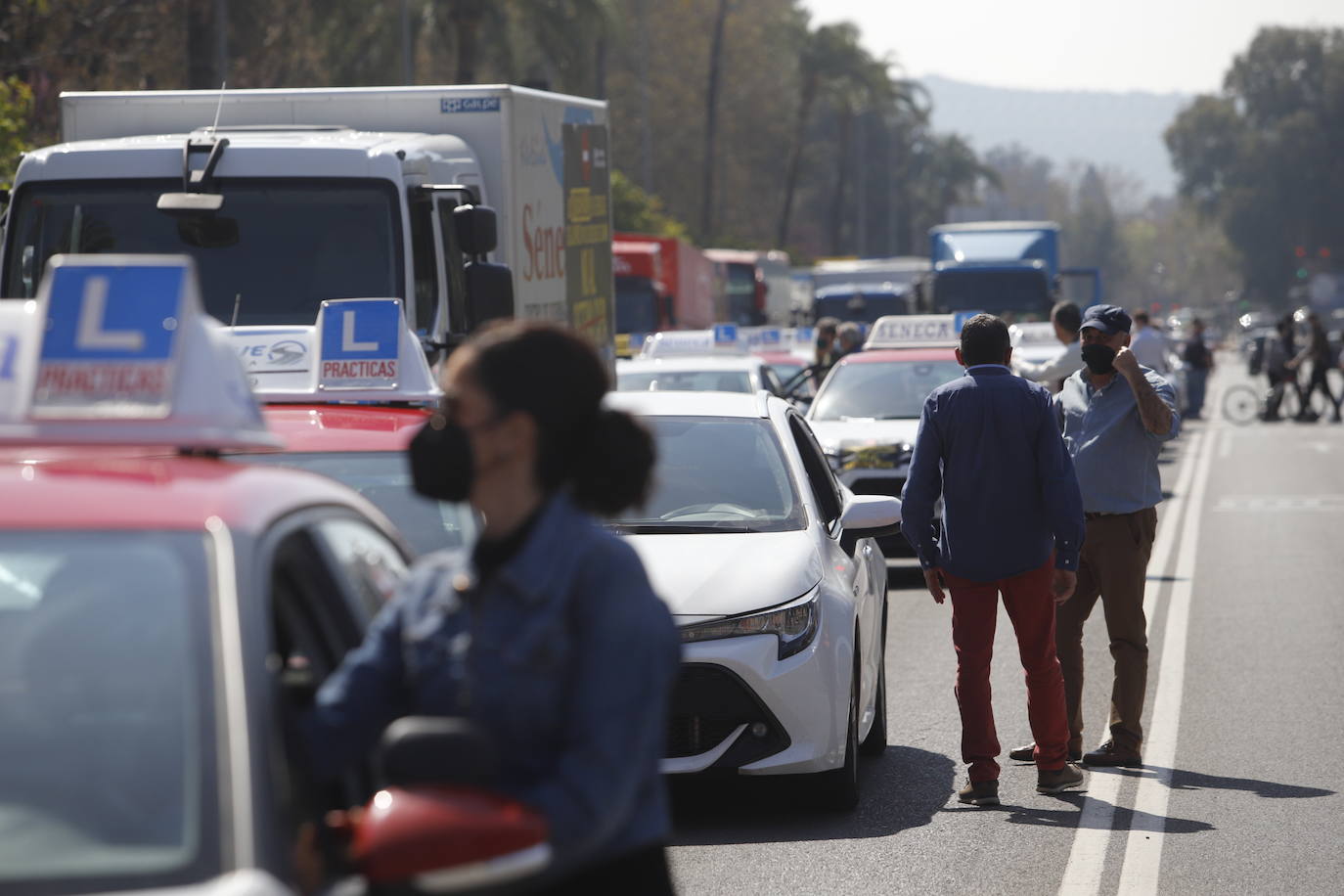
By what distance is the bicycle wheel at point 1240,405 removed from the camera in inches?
1567

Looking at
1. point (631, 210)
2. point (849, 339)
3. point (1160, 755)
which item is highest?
point (849, 339)

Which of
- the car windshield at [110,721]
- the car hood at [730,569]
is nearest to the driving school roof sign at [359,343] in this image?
the car hood at [730,569]

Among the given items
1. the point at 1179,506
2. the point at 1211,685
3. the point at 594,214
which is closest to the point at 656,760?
the point at 1211,685

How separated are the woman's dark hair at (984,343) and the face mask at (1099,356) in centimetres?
68

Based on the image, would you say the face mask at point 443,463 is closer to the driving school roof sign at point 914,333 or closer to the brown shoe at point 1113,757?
the brown shoe at point 1113,757

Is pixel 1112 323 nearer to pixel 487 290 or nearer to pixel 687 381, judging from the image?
pixel 487 290

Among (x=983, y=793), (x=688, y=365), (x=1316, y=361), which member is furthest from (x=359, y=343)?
(x=1316, y=361)

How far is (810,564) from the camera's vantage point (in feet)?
24.7

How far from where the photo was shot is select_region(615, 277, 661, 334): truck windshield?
32.6m

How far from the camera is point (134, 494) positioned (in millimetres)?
3012

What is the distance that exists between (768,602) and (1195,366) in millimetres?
32840

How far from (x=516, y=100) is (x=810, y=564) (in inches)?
228

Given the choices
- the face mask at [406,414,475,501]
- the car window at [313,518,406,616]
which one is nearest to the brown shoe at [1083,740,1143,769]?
the car window at [313,518,406,616]

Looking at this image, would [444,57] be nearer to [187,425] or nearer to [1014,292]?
[1014,292]
